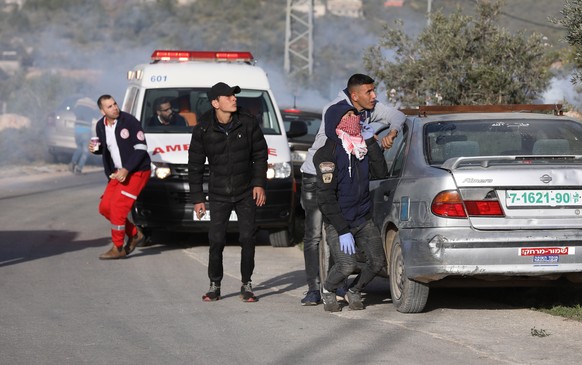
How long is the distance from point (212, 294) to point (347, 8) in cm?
7195

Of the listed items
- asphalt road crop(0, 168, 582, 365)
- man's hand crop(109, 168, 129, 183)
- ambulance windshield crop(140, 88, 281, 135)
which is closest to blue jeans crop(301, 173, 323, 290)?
asphalt road crop(0, 168, 582, 365)

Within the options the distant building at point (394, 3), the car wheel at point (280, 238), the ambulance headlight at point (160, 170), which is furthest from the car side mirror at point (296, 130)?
the distant building at point (394, 3)

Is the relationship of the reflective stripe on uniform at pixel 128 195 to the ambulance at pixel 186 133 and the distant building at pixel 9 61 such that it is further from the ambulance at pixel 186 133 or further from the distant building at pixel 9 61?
the distant building at pixel 9 61

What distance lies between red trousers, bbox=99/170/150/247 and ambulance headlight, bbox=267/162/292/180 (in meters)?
1.45

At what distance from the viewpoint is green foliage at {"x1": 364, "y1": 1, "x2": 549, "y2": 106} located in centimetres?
1502

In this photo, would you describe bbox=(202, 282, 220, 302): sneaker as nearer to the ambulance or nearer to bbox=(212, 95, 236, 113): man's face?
bbox=(212, 95, 236, 113): man's face

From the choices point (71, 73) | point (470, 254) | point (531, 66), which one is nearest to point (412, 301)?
point (470, 254)

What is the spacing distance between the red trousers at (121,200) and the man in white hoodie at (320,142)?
12.1 feet

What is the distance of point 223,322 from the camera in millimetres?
8930

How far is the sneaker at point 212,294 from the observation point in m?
10.0

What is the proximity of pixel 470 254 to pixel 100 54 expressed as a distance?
178 feet

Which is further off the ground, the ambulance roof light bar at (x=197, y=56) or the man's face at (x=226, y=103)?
the ambulance roof light bar at (x=197, y=56)

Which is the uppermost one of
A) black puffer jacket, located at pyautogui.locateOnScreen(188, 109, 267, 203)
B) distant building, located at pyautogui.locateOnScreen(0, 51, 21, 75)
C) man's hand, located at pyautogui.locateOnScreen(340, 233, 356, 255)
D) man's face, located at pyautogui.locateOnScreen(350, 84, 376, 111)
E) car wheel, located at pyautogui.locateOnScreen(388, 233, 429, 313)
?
distant building, located at pyautogui.locateOnScreen(0, 51, 21, 75)

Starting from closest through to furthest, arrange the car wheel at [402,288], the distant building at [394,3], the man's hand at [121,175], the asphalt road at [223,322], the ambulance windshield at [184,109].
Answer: the asphalt road at [223,322]
the car wheel at [402,288]
the man's hand at [121,175]
the ambulance windshield at [184,109]
the distant building at [394,3]
